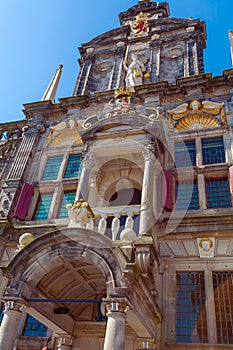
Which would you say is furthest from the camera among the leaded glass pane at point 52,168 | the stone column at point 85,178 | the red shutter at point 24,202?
the leaded glass pane at point 52,168

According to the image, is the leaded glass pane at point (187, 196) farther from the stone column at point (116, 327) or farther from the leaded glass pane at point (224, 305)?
the stone column at point (116, 327)

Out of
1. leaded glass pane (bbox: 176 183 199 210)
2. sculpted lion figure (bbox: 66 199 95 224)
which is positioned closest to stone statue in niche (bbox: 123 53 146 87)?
leaded glass pane (bbox: 176 183 199 210)

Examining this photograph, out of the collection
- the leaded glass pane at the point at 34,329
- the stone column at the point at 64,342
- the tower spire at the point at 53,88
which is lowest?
the stone column at the point at 64,342

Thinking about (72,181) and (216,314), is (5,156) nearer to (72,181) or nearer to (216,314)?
(72,181)

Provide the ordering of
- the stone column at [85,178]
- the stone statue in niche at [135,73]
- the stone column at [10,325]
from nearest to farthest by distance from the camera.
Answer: the stone column at [10,325] → the stone column at [85,178] → the stone statue in niche at [135,73]

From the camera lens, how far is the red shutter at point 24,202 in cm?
1689

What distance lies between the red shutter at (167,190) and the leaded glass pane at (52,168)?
22.4 feet

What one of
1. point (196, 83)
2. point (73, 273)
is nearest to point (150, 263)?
point (73, 273)

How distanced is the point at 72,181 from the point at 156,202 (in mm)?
5697

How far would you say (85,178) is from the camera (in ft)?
49.5

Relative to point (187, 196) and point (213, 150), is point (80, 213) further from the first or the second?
point (213, 150)

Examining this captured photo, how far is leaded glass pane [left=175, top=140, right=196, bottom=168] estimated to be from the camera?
17.0 m

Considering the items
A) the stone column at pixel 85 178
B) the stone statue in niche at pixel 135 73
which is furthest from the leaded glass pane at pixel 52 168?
the stone statue in niche at pixel 135 73

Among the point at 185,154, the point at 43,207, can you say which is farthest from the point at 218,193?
the point at 43,207
